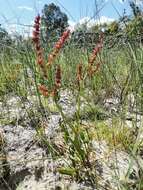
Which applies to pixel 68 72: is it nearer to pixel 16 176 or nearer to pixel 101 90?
pixel 101 90

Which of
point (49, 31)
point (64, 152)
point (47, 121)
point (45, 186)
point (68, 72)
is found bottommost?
point (45, 186)

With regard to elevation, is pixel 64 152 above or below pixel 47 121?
below

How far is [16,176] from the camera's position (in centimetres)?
192

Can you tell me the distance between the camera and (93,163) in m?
1.80

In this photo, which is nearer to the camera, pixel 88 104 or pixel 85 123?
pixel 88 104

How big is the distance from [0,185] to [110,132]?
25.6 inches

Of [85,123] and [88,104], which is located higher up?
[88,104]

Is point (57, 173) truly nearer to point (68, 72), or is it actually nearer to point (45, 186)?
point (45, 186)

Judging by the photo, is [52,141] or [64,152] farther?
[52,141]

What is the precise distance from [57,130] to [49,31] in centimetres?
223

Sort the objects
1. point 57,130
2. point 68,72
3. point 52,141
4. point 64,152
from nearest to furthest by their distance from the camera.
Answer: point 64,152
point 52,141
point 57,130
point 68,72

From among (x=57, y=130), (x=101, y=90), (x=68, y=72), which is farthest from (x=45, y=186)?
(x=68, y=72)

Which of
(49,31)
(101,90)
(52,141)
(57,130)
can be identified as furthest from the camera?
(49,31)

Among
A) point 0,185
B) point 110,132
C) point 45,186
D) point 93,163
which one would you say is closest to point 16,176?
point 0,185
